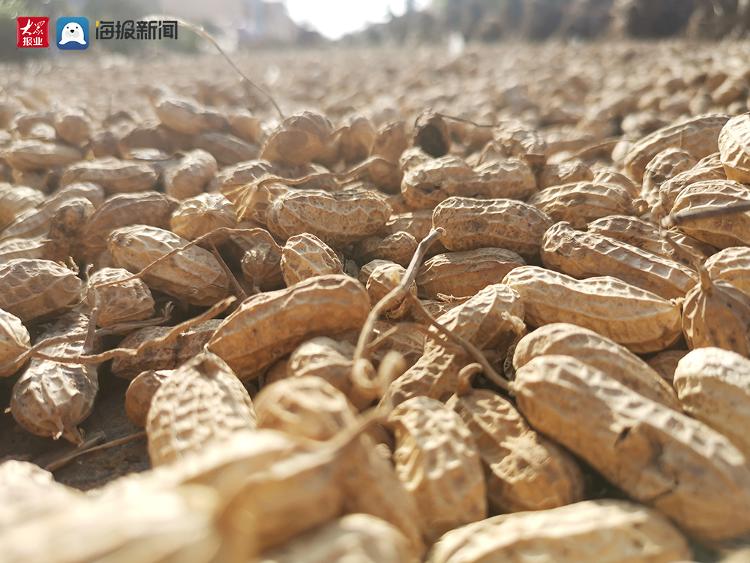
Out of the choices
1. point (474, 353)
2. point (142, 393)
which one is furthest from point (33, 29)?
point (474, 353)

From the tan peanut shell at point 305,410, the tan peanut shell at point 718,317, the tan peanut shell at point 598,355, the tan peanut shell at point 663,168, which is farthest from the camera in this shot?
the tan peanut shell at point 663,168

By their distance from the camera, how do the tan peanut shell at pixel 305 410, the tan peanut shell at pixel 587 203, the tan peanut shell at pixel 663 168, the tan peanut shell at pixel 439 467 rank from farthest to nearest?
the tan peanut shell at pixel 663 168
the tan peanut shell at pixel 587 203
the tan peanut shell at pixel 439 467
the tan peanut shell at pixel 305 410

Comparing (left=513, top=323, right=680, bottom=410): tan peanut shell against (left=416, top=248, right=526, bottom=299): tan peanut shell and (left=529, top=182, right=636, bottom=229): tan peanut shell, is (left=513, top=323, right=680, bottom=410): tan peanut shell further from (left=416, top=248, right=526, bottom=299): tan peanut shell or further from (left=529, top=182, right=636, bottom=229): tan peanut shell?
(left=529, top=182, right=636, bottom=229): tan peanut shell

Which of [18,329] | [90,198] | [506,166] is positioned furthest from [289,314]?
[90,198]

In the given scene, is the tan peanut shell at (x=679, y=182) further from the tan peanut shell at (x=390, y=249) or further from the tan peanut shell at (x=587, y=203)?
the tan peanut shell at (x=390, y=249)

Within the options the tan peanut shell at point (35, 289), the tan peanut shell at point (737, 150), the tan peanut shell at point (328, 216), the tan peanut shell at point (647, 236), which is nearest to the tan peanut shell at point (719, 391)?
the tan peanut shell at point (647, 236)

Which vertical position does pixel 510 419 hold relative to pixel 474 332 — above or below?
below

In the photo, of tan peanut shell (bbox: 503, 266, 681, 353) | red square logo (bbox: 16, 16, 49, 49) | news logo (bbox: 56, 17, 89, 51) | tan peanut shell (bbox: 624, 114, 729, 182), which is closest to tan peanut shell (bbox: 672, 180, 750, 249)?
tan peanut shell (bbox: 503, 266, 681, 353)

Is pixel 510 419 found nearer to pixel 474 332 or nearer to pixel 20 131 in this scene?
pixel 474 332
